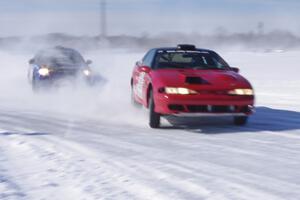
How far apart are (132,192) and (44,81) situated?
1133 centimetres

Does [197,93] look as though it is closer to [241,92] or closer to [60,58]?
[241,92]

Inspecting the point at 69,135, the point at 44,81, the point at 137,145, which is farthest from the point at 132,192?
the point at 44,81

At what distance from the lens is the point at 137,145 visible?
7504mm

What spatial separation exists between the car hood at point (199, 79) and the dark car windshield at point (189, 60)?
1.64 feet

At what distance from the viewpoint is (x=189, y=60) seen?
10133 millimetres

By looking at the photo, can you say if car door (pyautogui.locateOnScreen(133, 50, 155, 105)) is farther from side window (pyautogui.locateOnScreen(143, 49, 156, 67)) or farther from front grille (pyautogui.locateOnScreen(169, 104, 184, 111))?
front grille (pyautogui.locateOnScreen(169, 104, 184, 111))

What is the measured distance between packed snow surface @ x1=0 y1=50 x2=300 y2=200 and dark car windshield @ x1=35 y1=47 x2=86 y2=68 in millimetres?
3728

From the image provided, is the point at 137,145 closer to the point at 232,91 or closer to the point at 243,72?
the point at 232,91

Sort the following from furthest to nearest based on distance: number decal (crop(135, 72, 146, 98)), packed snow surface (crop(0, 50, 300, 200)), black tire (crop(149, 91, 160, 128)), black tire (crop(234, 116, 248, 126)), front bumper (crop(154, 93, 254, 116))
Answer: number decal (crop(135, 72, 146, 98)) < black tire (crop(234, 116, 248, 126)) < black tire (crop(149, 91, 160, 128)) < front bumper (crop(154, 93, 254, 116)) < packed snow surface (crop(0, 50, 300, 200))

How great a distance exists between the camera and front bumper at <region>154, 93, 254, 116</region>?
8.73m

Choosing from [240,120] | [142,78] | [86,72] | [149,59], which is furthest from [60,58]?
[240,120]

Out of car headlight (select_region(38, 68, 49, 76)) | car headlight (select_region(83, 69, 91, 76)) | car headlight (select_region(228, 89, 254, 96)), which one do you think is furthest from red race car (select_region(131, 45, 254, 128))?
car headlight (select_region(38, 68, 49, 76))

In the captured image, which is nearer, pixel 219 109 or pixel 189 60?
pixel 219 109

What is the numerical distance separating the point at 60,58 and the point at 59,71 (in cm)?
86
